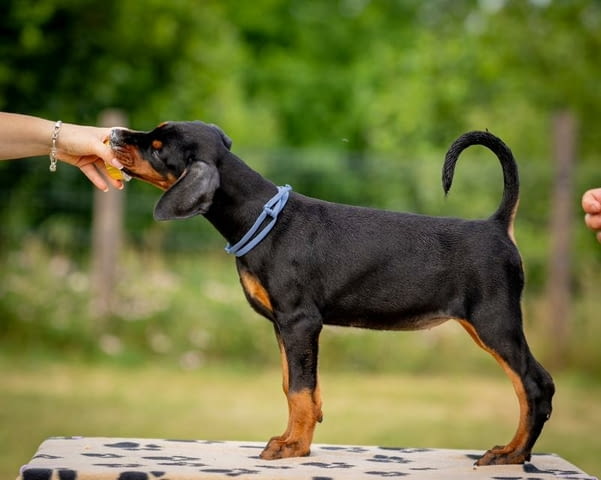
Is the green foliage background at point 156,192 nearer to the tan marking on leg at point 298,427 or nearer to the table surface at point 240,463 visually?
the table surface at point 240,463

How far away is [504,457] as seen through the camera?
3656mm

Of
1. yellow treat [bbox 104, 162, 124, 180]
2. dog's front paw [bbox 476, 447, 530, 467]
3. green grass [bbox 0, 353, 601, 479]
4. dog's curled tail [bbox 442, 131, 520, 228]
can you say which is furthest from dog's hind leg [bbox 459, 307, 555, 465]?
green grass [bbox 0, 353, 601, 479]

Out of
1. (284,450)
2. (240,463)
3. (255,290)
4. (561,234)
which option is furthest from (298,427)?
(561,234)

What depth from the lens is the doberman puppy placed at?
11.6ft

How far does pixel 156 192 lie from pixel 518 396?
1099cm

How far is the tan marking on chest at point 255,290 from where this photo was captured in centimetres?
358

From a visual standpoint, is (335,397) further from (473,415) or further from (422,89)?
(422,89)

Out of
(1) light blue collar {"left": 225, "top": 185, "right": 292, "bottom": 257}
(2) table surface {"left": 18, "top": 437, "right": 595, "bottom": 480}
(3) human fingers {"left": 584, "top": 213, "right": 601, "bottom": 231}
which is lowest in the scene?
(2) table surface {"left": 18, "top": 437, "right": 595, "bottom": 480}

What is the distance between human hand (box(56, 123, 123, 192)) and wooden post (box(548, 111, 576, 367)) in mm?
7091

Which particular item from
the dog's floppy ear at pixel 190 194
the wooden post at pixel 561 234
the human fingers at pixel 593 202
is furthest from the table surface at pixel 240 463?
the wooden post at pixel 561 234

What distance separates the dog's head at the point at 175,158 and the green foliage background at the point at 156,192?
2.72m

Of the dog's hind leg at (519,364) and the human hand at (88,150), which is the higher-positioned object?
the human hand at (88,150)

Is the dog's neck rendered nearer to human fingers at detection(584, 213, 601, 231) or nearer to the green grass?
human fingers at detection(584, 213, 601, 231)

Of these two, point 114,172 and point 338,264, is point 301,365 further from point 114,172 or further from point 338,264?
point 114,172
